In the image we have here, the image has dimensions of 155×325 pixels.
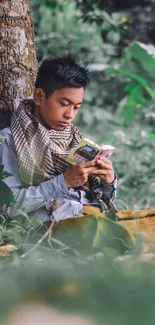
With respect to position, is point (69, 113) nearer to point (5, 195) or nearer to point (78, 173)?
point (78, 173)

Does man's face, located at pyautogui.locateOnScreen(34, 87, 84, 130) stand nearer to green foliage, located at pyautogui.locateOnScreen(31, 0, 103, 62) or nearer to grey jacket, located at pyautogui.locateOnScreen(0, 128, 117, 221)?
grey jacket, located at pyautogui.locateOnScreen(0, 128, 117, 221)

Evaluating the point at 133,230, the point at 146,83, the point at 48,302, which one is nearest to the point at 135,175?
the point at 146,83

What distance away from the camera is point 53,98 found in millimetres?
2957

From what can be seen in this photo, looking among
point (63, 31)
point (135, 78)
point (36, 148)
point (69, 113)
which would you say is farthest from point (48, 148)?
point (63, 31)

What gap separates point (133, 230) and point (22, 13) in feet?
3.59

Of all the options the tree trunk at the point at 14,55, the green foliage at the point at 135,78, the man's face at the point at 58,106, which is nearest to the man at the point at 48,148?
the man's face at the point at 58,106

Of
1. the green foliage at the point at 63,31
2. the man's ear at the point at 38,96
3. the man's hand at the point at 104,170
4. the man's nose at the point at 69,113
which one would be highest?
the green foliage at the point at 63,31

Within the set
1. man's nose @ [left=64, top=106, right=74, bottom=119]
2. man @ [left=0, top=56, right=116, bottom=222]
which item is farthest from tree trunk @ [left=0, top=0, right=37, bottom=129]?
man's nose @ [left=64, top=106, right=74, bottom=119]

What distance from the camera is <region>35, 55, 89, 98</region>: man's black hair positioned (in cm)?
295

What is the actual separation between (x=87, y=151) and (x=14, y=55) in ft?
2.20

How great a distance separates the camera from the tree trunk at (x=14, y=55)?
3.25 metres

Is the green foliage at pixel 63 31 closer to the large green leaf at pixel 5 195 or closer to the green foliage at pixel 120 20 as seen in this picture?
the green foliage at pixel 120 20

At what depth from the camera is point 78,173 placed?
2846 millimetres

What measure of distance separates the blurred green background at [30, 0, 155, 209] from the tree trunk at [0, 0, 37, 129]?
0.27m
